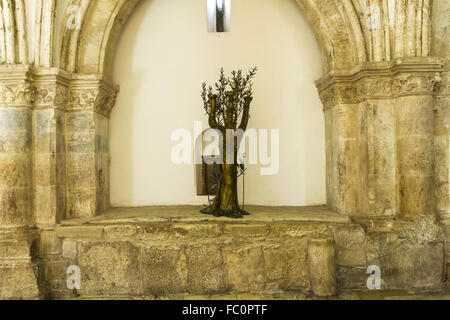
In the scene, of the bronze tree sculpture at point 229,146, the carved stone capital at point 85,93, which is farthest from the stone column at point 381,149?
the carved stone capital at point 85,93

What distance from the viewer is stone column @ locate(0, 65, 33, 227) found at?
3.72m

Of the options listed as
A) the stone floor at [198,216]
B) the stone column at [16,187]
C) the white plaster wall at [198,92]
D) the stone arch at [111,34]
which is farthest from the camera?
the white plaster wall at [198,92]

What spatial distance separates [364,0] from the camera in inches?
155

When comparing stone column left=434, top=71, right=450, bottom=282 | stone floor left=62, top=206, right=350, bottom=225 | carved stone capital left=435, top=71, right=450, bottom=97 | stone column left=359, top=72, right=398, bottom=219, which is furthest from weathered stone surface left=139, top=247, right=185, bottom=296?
carved stone capital left=435, top=71, right=450, bottom=97

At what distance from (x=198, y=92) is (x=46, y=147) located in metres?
2.08

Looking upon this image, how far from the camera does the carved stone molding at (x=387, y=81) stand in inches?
146

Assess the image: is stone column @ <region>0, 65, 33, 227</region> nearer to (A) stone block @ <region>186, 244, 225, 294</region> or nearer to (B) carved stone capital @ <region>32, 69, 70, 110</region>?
(B) carved stone capital @ <region>32, 69, 70, 110</region>

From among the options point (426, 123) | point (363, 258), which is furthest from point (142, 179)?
point (426, 123)

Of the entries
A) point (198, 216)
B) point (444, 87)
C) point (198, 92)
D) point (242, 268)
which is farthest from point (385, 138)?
point (198, 92)

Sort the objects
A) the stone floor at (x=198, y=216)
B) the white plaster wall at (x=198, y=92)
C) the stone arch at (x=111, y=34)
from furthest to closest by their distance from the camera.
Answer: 1. the white plaster wall at (x=198, y=92)
2. the stone arch at (x=111, y=34)
3. the stone floor at (x=198, y=216)

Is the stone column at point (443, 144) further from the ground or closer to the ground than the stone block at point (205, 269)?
further from the ground

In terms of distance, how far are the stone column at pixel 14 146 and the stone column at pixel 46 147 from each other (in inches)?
4.5

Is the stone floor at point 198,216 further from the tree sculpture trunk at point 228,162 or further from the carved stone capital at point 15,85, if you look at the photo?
the carved stone capital at point 15,85

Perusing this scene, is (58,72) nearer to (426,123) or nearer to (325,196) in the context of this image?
(325,196)
